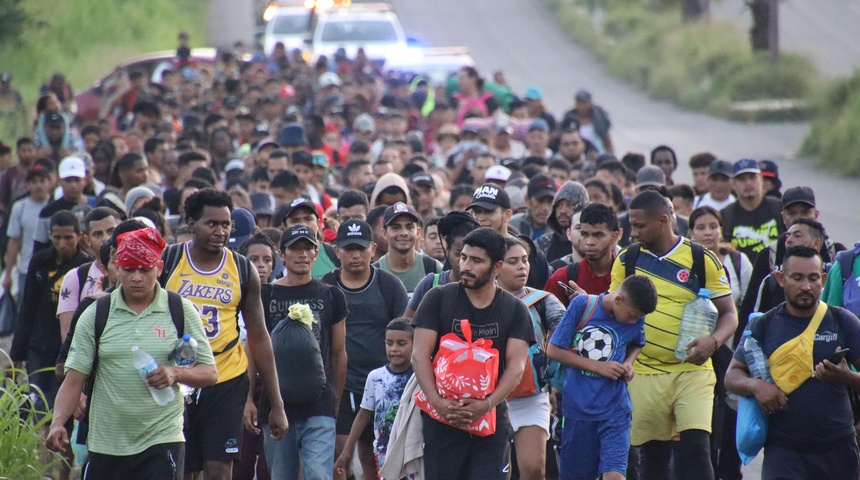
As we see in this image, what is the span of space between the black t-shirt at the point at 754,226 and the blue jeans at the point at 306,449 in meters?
4.34

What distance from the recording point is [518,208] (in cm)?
1180

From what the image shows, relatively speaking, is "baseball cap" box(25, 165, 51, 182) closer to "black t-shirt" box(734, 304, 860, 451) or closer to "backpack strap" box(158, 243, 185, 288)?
"backpack strap" box(158, 243, 185, 288)

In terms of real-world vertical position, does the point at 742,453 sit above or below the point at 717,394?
above

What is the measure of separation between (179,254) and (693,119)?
26876 mm

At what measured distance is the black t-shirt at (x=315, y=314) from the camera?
795cm

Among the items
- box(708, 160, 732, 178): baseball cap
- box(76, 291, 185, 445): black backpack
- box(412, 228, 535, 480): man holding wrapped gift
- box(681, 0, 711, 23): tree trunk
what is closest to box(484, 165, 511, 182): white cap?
box(708, 160, 732, 178): baseball cap

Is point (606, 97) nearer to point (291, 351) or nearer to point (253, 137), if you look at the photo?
point (253, 137)

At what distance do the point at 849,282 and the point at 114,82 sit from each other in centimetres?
2237

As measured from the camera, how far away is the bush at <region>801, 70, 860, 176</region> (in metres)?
23.7

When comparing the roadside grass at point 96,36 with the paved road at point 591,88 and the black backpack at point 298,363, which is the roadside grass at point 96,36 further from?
the black backpack at point 298,363

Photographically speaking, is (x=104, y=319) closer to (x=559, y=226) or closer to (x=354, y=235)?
(x=354, y=235)

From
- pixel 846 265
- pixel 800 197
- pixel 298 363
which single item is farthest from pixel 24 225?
pixel 846 265

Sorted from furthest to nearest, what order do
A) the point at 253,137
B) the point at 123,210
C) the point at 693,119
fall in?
the point at 693,119 → the point at 253,137 → the point at 123,210

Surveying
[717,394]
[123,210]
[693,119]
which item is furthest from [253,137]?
[693,119]
